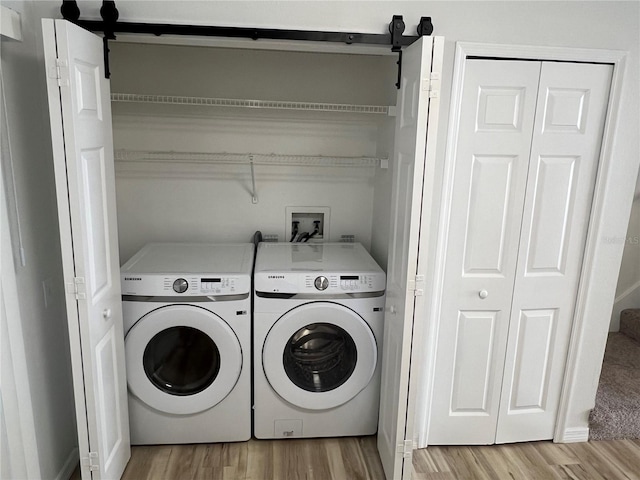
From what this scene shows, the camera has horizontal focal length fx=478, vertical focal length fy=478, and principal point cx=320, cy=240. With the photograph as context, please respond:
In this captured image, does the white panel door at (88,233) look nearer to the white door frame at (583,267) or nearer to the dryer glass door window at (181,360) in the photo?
the dryer glass door window at (181,360)

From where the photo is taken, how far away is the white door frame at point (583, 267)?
2.04m

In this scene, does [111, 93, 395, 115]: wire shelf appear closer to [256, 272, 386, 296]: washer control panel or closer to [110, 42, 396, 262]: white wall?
[110, 42, 396, 262]: white wall

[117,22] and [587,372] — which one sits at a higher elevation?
[117,22]

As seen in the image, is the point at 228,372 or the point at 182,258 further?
the point at 182,258

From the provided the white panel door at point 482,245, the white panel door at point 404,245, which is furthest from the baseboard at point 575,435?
the white panel door at point 404,245

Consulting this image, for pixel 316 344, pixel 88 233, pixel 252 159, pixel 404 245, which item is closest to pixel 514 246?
pixel 404 245

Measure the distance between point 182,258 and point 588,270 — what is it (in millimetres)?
1999

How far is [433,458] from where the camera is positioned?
2.38m

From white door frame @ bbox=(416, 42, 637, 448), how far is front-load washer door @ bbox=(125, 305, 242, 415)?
3.14 ft

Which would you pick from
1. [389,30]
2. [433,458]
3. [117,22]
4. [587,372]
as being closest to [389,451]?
[433,458]

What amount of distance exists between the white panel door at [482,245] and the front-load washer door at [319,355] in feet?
1.27

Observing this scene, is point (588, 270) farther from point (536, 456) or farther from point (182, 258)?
point (182, 258)

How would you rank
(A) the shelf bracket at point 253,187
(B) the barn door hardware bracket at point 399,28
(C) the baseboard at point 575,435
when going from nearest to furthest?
(B) the barn door hardware bracket at point 399,28 < (C) the baseboard at point 575,435 < (A) the shelf bracket at point 253,187

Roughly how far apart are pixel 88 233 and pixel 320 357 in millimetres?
1271
